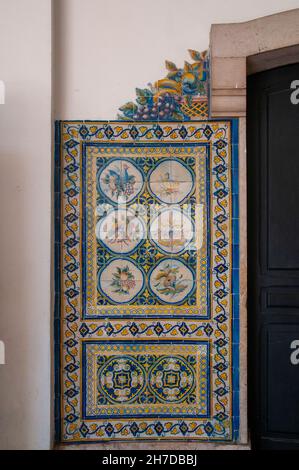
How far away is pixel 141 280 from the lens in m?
2.54

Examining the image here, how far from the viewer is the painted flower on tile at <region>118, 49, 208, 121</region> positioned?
2516mm

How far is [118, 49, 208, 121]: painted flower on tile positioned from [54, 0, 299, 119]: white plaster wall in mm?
47

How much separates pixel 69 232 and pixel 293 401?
1614 millimetres

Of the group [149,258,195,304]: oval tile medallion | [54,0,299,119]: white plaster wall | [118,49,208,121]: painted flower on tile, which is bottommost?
[149,258,195,304]: oval tile medallion

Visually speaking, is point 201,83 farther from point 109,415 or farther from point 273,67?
point 109,415

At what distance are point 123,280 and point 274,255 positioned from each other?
0.88m

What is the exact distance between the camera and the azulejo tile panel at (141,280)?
2.53m

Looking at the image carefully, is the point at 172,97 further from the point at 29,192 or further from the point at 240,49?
the point at 29,192

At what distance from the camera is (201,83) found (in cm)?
252

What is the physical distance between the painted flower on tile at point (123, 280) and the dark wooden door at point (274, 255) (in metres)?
0.70

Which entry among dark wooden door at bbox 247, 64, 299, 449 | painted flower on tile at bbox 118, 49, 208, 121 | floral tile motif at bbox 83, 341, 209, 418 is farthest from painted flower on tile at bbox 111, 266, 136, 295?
painted flower on tile at bbox 118, 49, 208, 121

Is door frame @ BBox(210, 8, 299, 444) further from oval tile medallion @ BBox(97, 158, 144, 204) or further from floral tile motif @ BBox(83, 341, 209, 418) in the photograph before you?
floral tile motif @ BBox(83, 341, 209, 418)

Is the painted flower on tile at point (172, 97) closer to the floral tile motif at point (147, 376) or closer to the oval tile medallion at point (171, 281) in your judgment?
the oval tile medallion at point (171, 281)

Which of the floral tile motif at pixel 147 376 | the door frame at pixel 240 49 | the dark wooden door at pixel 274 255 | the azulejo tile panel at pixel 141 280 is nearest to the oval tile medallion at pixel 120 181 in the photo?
the azulejo tile panel at pixel 141 280
